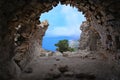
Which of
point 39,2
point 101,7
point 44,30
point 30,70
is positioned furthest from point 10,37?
point 44,30

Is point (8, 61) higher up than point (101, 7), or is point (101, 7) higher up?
point (101, 7)

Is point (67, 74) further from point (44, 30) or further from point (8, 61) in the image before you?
point (44, 30)

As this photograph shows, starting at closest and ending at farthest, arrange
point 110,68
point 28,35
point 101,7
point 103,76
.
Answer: point 101,7, point 103,76, point 110,68, point 28,35

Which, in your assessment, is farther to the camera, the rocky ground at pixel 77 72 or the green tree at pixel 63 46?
the green tree at pixel 63 46

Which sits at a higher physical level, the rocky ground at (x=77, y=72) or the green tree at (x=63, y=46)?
the green tree at (x=63, y=46)

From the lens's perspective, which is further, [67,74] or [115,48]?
[67,74]

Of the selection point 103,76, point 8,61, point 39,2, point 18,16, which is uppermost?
point 39,2

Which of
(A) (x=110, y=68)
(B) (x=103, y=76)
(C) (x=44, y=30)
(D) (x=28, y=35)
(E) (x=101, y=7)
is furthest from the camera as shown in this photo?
(C) (x=44, y=30)

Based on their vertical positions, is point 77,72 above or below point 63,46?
below

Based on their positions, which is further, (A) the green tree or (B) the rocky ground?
A: (A) the green tree

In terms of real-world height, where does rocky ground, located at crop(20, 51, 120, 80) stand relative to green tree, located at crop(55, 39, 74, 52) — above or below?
below

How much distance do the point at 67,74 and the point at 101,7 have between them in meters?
2.70

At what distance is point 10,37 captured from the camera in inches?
282

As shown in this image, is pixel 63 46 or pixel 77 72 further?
pixel 63 46
